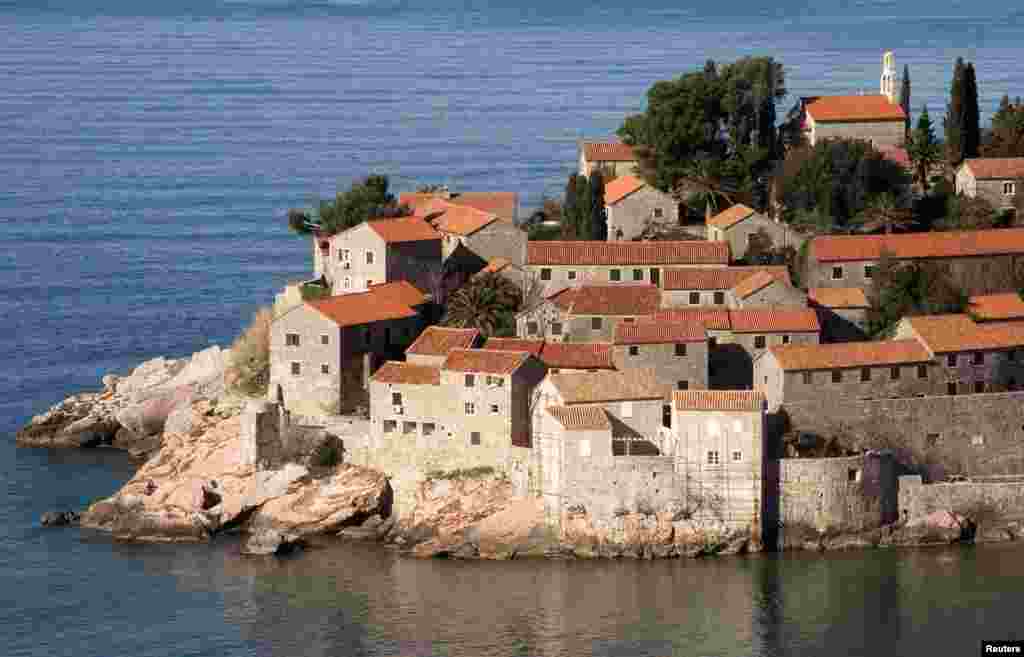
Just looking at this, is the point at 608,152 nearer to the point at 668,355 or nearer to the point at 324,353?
the point at 324,353

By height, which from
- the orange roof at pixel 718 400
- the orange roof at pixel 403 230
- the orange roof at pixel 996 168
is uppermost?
the orange roof at pixel 996 168

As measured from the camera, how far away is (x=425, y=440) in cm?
7156

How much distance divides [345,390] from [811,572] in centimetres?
1517

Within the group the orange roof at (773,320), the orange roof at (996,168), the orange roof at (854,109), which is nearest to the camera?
the orange roof at (773,320)

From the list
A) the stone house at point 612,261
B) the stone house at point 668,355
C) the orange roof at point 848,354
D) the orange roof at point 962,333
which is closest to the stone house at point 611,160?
the stone house at point 612,261

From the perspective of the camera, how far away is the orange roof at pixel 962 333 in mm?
72812

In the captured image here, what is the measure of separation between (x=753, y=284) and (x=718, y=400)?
27.9 feet

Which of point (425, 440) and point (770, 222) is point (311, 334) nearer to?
point (425, 440)

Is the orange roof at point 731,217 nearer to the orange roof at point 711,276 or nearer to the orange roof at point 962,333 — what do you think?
the orange roof at point 711,276

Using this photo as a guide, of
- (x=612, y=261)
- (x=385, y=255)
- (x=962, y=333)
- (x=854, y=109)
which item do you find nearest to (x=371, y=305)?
(x=385, y=255)

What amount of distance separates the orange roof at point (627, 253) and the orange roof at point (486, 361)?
26.6ft

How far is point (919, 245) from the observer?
3137 inches

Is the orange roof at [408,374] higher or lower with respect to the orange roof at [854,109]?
lower

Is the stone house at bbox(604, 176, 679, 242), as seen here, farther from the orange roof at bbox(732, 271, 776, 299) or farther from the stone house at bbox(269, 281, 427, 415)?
the stone house at bbox(269, 281, 427, 415)
